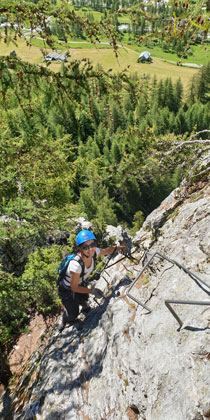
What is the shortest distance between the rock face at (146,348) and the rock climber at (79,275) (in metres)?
0.34

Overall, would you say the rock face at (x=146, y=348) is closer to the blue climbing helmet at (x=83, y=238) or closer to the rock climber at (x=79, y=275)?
the rock climber at (x=79, y=275)

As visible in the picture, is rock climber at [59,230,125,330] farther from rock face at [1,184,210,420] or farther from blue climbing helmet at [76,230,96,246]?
rock face at [1,184,210,420]

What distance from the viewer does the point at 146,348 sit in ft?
12.2

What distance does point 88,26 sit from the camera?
13.8 ft

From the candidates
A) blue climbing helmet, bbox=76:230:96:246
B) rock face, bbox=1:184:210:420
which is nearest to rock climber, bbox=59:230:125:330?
blue climbing helmet, bbox=76:230:96:246

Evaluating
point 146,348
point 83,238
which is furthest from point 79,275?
point 146,348

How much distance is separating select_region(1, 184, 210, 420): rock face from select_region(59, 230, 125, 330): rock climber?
34 cm

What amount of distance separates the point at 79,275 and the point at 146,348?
6.74 ft

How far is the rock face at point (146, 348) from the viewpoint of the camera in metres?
3.03

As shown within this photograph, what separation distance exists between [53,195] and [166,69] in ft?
376

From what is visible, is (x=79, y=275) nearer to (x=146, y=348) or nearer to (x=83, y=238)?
(x=83, y=238)

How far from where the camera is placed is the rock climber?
17.3 feet

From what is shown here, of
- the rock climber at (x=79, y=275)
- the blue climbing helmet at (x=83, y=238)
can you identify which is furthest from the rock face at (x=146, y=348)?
the blue climbing helmet at (x=83, y=238)

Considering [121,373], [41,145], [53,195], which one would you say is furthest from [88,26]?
[53,195]
